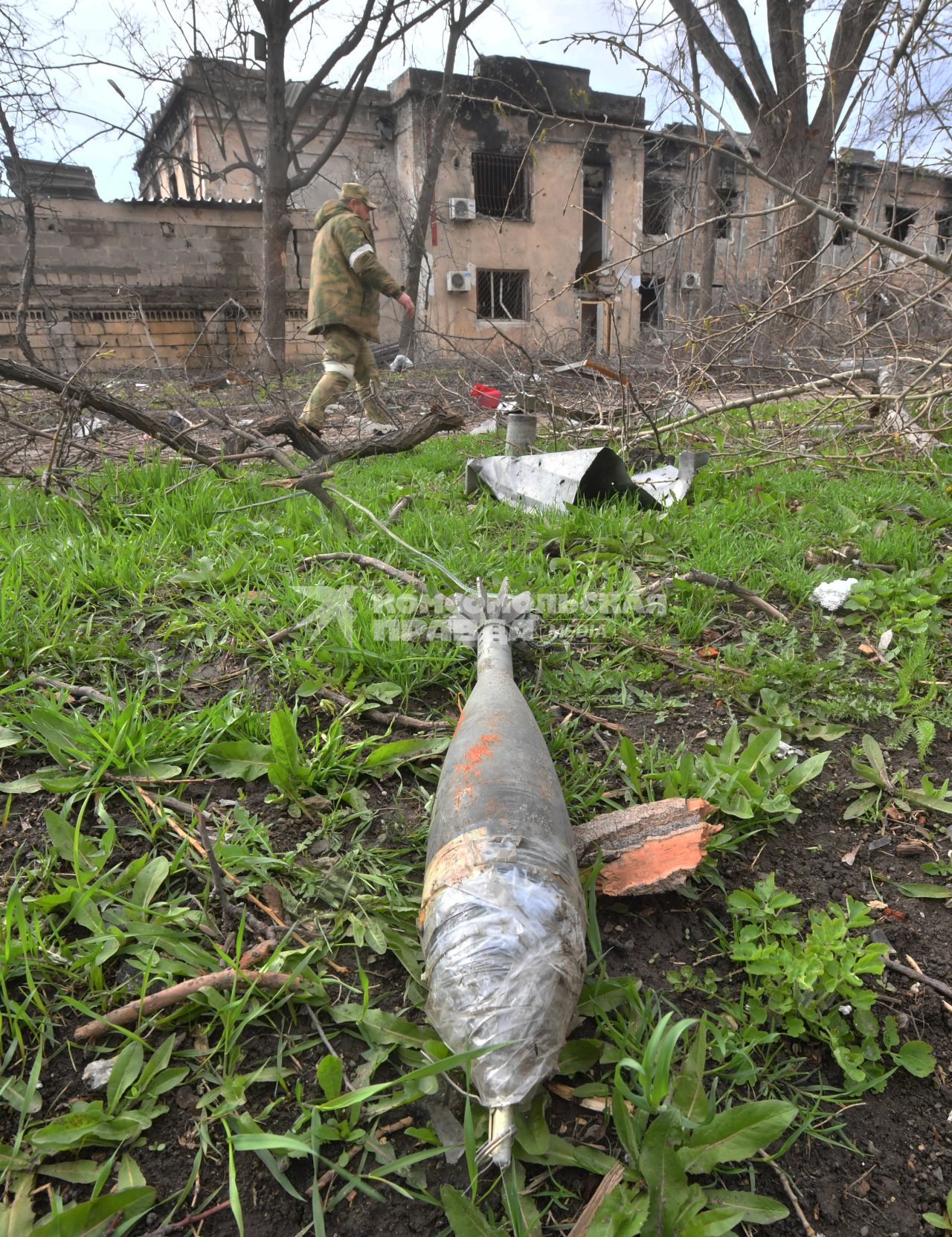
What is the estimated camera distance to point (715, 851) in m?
1.52

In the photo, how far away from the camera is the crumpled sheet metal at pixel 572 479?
354 centimetres

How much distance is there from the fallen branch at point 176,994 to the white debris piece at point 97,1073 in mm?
45

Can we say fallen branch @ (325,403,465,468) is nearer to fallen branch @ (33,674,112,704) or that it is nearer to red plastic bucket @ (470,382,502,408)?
red plastic bucket @ (470,382,502,408)

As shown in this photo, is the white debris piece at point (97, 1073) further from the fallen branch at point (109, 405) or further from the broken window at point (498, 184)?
the broken window at point (498, 184)

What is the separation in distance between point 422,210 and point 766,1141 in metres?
15.0

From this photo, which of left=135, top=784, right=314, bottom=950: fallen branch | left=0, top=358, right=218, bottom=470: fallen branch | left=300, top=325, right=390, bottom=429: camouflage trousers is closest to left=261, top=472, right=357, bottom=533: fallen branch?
left=0, top=358, right=218, bottom=470: fallen branch

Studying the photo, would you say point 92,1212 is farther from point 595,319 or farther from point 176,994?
point 595,319

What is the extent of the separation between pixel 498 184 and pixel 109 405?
59.5 ft

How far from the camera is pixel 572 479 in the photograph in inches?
139

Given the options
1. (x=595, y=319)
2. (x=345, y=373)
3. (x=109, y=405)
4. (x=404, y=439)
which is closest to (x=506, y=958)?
(x=109, y=405)

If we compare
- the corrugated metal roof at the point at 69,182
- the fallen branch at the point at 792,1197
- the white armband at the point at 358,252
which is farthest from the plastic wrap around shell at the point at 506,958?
the corrugated metal roof at the point at 69,182

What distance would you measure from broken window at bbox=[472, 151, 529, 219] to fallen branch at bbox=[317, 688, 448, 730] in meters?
18.7

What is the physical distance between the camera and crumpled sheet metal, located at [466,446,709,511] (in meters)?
3.54

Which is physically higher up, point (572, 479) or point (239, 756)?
point (572, 479)
